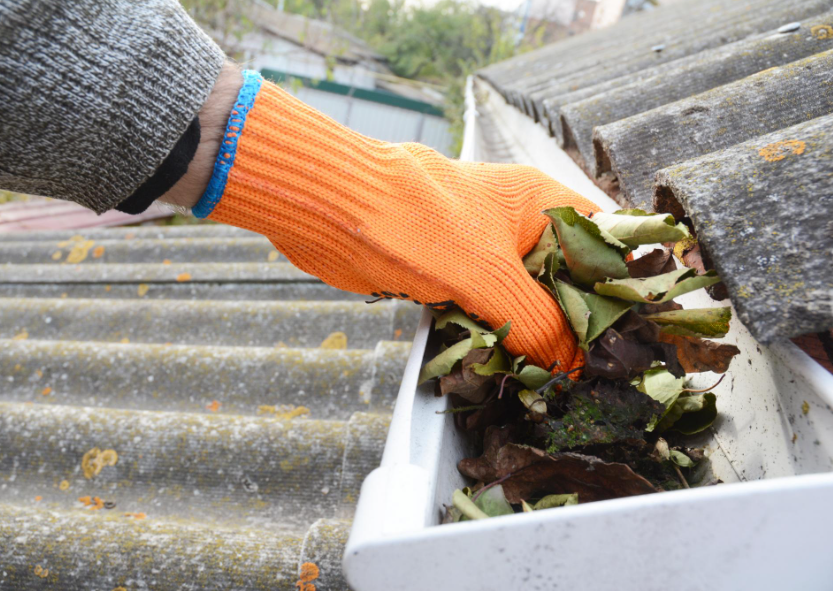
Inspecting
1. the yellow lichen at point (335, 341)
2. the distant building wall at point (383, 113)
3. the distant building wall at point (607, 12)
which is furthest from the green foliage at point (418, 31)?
the yellow lichen at point (335, 341)

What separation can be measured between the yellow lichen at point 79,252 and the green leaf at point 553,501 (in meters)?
2.81

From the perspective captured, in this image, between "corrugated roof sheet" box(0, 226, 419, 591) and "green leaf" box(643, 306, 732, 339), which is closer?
"green leaf" box(643, 306, 732, 339)

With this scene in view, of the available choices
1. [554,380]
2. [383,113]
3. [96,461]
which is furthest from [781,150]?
[383,113]

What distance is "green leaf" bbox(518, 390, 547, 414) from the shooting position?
714 millimetres

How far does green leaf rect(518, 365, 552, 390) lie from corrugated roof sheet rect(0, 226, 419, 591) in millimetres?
506

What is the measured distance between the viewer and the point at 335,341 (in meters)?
1.77

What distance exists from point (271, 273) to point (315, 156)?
1.46 metres

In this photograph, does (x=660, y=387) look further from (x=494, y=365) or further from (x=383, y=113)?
(x=383, y=113)

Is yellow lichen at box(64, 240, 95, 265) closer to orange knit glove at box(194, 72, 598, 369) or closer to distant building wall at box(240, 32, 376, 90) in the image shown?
orange knit glove at box(194, 72, 598, 369)

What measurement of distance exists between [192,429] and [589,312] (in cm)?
104

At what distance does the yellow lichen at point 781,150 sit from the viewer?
2.20ft

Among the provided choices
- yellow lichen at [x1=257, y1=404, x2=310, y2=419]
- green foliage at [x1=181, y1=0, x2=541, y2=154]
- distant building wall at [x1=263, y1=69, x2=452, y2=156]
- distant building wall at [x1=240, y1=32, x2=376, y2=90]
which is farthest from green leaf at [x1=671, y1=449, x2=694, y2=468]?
green foliage at [x1=181, y1=0, x2=541, y2=154]

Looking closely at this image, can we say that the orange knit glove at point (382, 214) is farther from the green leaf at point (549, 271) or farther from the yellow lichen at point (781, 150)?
the yellow lichen at point (781, 150)

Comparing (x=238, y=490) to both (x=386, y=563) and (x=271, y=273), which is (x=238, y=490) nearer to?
(x=386, y=563)
